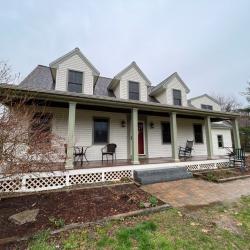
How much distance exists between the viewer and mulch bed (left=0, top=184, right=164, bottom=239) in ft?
10.7

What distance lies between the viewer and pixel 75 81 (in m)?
8.61

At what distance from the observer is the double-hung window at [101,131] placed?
29.2ft

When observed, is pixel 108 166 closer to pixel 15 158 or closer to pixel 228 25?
pixel 15 158

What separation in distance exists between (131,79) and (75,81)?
3251mm

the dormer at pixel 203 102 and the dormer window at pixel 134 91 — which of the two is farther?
the dormer at pixel 203 102

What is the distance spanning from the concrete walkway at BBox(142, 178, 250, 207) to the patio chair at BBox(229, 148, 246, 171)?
2.04 meters

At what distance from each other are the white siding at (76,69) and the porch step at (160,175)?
4863mm

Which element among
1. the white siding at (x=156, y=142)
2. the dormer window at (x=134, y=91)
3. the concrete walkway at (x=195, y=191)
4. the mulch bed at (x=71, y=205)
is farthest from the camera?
the white siding at (x=156, y=142)

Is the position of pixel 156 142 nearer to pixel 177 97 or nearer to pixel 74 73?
pixel 177 97

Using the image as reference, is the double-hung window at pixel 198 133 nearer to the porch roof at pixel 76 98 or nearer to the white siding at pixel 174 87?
the white siding at pixel 174 87

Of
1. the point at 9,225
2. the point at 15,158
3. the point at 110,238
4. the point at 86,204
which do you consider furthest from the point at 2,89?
the point at 110,238

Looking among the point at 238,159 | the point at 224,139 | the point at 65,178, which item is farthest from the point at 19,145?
the point at 224,139

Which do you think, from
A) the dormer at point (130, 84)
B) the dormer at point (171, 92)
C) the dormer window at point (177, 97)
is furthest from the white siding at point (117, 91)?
the dormer window at point (177, 97)

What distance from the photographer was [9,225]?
326 cm
